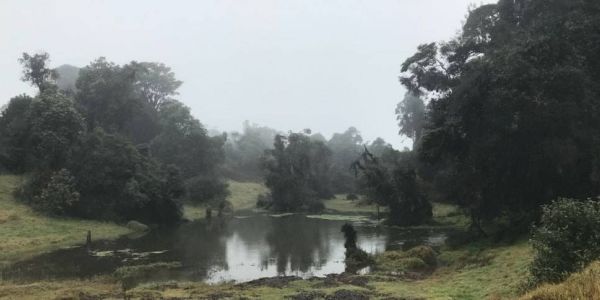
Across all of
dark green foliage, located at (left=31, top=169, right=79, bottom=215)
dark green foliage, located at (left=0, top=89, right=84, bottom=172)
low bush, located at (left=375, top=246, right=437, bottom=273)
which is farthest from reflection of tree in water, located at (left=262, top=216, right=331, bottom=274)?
dark green foliage, located at (left=0, top=89, right=84, bottom=172)

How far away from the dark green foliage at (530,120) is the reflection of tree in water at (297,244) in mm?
12316

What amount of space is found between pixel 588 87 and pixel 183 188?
49680mm

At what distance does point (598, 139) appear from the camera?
29.2 meters

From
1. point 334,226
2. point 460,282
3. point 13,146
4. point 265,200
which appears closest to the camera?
point 460,282

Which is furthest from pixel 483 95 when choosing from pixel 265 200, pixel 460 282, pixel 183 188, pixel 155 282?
pixel 265 200

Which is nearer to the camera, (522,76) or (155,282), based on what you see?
(155,282)

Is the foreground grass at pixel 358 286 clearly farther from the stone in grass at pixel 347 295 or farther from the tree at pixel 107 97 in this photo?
the tree at pixel 107 97

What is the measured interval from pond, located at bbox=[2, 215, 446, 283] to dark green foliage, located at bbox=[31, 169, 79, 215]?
9.27 m

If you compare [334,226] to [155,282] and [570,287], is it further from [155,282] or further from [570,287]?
[570,287]

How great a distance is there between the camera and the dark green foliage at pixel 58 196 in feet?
166

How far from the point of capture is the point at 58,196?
166 feet

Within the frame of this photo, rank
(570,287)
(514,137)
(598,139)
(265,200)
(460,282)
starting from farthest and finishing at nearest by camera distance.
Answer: (265,200)
(514,137)
(598,139)
(460,282)
(570,287)

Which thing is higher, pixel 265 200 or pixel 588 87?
pixel 588 87

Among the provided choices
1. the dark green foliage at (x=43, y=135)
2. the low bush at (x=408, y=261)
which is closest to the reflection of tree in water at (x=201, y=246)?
the low bush at (x=408, y=261)
